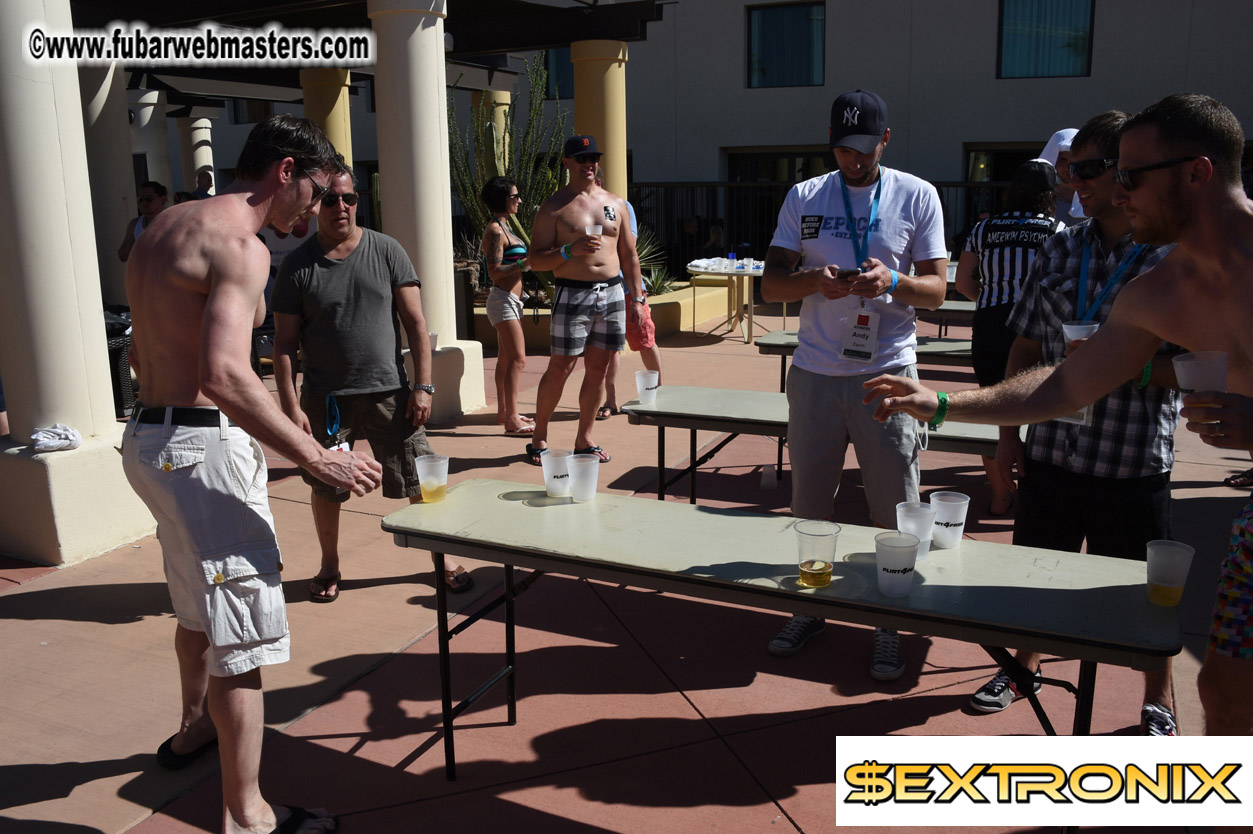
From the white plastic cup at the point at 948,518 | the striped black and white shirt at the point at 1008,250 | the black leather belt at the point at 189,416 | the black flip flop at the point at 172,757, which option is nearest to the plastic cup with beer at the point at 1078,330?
the white plastic cup at the point at 948,518

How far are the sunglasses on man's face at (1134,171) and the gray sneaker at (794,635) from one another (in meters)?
2.04

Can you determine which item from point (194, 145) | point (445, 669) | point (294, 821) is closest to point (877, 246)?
point (445, 669)

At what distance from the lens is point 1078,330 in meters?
2.93

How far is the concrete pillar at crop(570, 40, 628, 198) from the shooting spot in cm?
1091

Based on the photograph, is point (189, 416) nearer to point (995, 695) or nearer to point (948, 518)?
point (948, 518)

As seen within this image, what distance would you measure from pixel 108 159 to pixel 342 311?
7.48m

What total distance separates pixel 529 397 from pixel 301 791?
5512 millimetres

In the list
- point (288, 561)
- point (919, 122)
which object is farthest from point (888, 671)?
point (919, 122)

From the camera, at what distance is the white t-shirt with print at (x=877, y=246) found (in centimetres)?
362

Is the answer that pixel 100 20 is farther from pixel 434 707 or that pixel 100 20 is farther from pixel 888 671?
pixel 888 671

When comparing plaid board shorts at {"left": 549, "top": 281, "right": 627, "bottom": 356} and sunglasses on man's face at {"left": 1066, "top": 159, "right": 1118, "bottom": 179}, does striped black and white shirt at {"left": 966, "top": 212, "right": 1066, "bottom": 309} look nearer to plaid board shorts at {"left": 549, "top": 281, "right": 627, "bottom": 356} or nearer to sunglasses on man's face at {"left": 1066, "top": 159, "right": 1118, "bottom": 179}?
sunglasses on man's face at {"left": 1066, "top": 159, "right": 1118, "bottom": 179}

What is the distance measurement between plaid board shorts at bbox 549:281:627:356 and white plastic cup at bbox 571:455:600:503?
9.66 ft

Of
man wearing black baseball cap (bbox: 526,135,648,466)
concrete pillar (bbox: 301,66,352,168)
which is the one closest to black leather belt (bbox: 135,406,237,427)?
man wearing black baseball cap (bbox: 526,135,648,466)

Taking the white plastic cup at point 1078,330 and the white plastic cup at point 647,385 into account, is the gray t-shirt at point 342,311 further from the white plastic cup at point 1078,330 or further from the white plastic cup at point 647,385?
the white plastic cup at point 1078,330
